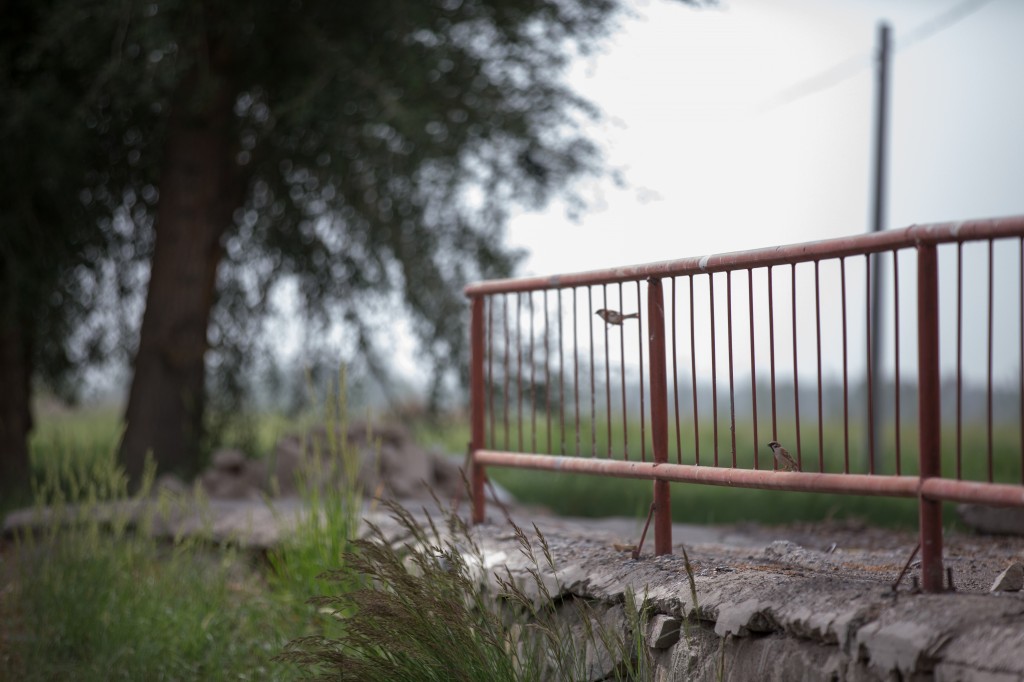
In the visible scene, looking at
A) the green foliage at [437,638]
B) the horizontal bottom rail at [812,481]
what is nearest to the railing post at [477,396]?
the horizontal bottom rail at [812,481]

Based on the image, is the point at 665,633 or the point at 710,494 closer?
the point at 665,633

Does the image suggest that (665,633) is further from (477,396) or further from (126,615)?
(126,615)

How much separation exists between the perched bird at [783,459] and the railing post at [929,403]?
450mm

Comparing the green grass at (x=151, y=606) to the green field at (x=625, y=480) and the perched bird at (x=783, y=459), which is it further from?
the perched bird at (x=783, y=459)

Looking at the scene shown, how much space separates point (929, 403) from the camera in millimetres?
3100

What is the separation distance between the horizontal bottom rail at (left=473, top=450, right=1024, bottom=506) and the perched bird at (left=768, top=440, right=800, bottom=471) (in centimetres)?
5

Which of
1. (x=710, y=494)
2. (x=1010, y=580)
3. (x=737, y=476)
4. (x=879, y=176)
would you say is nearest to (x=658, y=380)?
(x=737, y=476)

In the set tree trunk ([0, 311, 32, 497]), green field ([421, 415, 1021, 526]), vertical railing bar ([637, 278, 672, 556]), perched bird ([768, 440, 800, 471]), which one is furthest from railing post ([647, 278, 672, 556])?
tree trunk ([0, 311, 32, 497])

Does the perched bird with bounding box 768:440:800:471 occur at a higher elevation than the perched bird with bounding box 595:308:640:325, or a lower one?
lower

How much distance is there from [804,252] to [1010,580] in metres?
1.16

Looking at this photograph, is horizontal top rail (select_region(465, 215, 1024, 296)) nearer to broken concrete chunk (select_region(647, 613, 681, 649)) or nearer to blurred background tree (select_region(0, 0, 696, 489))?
broken concrete chunk (select_region(647, 613, 681, 649))

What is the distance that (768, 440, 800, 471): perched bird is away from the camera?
3.47 metres

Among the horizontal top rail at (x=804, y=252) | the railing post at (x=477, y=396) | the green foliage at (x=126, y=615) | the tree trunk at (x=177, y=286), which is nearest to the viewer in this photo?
the horizontal top rail at (x=804, y=252)

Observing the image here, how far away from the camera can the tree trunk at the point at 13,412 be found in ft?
31.8
